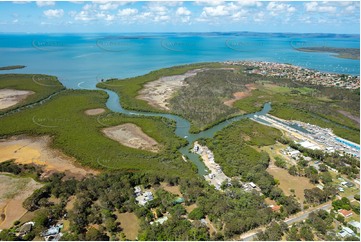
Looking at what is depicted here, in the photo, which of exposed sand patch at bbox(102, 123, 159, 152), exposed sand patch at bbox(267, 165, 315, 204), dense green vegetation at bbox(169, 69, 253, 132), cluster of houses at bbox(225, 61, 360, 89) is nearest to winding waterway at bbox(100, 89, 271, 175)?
dense green vegetation at bbox(169, 69, 253, 132)

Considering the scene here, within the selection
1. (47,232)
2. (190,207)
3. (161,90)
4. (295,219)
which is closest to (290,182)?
(295,219)

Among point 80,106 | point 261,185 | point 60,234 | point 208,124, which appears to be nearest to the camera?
point 60,234

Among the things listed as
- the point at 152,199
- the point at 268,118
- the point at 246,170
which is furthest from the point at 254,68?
the point at 152,199

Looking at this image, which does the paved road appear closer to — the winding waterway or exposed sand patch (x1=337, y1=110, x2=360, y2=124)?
the winding waterway

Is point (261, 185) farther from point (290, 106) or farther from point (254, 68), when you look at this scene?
point (254, 68)

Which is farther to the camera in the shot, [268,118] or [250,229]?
[268,118]

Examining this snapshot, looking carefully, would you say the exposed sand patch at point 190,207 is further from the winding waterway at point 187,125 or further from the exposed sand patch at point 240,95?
the exposed sand patch at point 240,95
